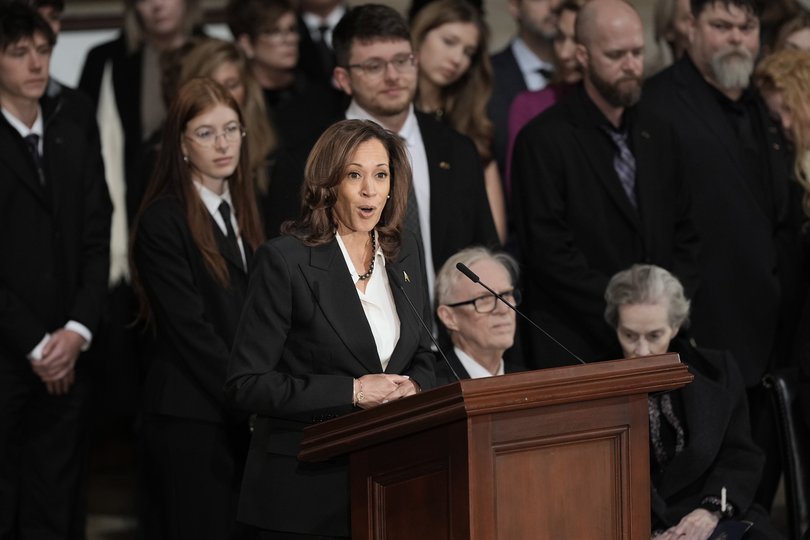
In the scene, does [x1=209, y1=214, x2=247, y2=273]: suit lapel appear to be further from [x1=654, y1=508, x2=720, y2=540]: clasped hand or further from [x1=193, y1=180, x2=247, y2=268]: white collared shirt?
[x1=654, y1=508, x2=720, y2=540]: clasped hand

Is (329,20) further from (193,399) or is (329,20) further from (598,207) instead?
(193,399)

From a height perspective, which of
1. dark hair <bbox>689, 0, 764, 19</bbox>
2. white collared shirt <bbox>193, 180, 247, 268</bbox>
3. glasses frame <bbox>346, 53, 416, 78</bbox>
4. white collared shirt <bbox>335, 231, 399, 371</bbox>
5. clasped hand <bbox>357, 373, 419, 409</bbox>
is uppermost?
dark hair <bbox>689, 0, 764, 19</bbox>

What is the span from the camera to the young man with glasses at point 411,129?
206 inches

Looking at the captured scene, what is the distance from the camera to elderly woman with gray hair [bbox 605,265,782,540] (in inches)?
176

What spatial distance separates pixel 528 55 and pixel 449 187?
1396 millimetres

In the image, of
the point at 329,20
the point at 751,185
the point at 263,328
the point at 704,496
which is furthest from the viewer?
the point at 329,20

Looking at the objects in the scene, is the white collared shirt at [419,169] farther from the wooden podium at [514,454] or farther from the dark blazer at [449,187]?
the wooden podium at [514,454]

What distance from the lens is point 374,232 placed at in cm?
375

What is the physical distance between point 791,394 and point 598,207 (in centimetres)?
98

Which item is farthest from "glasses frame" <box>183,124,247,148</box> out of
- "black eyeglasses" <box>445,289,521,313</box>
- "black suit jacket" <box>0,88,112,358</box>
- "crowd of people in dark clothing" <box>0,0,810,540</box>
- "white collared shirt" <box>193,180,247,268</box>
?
"black eyeglasses" <box>445,289,521,313</box>

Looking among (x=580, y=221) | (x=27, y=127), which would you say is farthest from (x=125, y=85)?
(x=580, y=221)

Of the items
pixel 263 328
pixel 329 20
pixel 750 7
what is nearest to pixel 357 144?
pixel 263 328

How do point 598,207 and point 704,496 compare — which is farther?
point 598,207

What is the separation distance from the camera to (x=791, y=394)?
475cm
